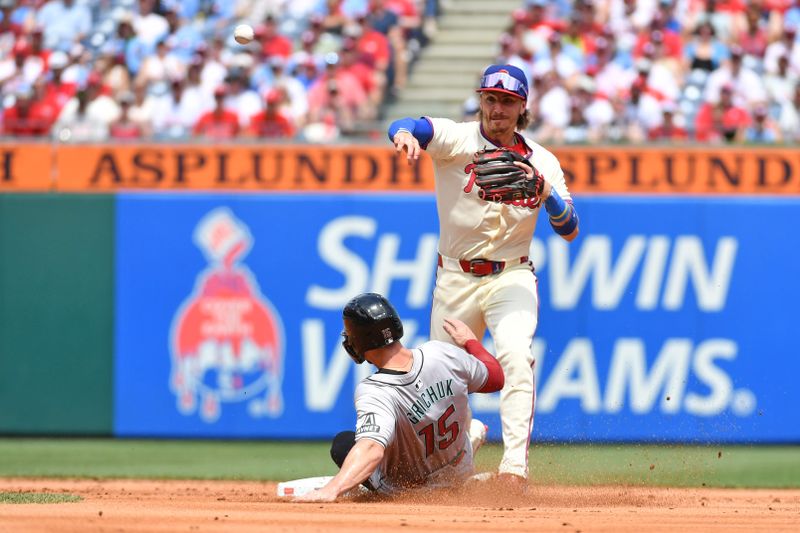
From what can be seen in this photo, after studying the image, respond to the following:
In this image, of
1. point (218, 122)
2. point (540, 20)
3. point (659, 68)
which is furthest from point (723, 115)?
point (218, 122)

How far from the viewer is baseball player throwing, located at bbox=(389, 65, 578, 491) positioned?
6.81 m

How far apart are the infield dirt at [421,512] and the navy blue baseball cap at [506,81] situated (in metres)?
1.98

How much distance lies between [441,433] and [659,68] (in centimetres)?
777

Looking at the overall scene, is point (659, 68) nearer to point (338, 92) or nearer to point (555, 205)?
point (338, 92)

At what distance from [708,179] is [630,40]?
294cm

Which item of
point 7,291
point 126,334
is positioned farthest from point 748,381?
point 7,291

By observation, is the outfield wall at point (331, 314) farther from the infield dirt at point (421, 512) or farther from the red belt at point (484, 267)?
the red belt at point (484, 267)

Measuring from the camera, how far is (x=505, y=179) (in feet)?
22.2

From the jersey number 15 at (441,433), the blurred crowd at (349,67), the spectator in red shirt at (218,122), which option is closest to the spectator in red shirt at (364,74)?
the blurred crowd at (349,67)

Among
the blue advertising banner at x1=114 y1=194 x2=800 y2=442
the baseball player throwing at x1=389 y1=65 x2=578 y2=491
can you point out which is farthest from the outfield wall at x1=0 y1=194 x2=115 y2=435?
the baseball player throwing at x1=389 y1=65 x2=578 y2=491

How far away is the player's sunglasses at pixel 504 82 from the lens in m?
6.91

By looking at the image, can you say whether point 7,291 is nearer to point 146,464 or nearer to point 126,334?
point 126,334

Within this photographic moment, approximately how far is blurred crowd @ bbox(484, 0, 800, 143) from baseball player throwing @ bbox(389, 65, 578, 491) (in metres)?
4.47

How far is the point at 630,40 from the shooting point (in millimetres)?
13867
